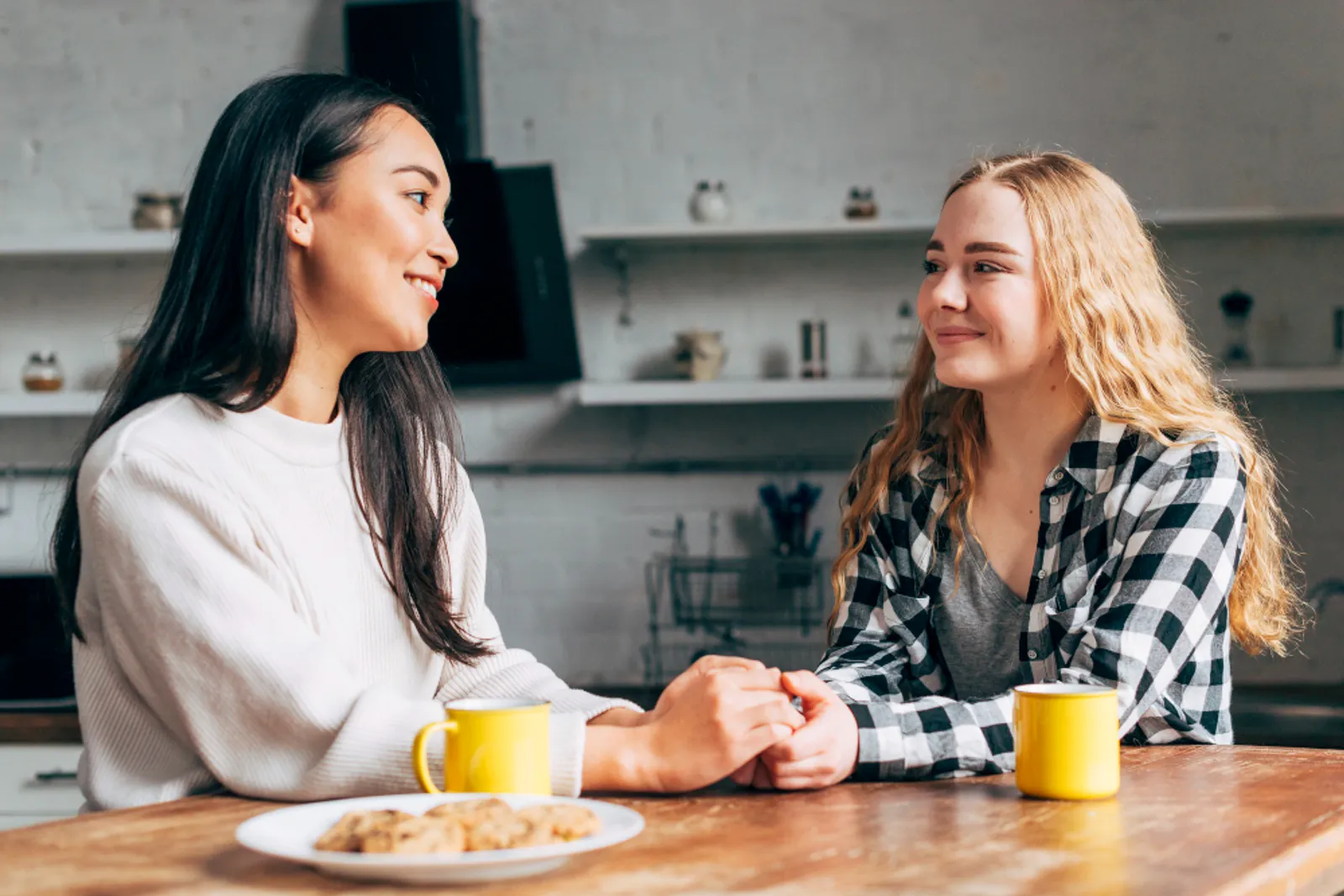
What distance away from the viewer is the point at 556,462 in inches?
150

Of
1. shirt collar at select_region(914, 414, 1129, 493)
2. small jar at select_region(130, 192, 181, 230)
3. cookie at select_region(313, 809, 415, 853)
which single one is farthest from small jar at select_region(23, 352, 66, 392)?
cookie at select_region(313, 809, 415, 853)

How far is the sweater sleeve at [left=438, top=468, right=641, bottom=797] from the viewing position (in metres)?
1.41

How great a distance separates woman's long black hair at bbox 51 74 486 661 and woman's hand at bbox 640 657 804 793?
348 millimetres

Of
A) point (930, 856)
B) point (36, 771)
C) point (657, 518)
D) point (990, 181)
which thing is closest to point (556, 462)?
point (657, 518)

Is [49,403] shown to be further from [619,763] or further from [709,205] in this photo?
[619,763]

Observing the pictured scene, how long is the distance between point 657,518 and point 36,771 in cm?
165

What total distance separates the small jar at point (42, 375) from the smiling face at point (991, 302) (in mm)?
2819

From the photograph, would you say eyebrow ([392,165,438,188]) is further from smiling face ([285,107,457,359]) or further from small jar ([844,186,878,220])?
small jar ([844,186,878,220])

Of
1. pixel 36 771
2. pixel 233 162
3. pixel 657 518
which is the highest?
pixel 233 162

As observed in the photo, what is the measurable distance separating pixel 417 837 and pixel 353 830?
0.06 metres

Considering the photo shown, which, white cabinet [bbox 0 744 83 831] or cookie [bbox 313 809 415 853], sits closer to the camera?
cookie [bbox 313 809 415 853]

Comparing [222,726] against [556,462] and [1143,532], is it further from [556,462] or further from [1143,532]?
[556,462]

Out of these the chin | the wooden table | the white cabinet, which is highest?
the chin

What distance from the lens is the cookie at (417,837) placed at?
0.87m
